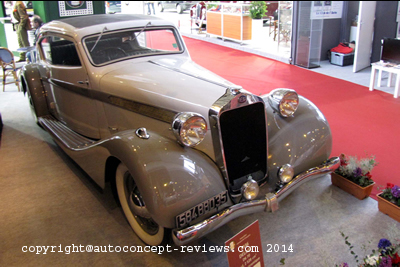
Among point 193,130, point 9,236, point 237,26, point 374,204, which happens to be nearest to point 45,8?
point 237,26

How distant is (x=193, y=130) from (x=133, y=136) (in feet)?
1.42

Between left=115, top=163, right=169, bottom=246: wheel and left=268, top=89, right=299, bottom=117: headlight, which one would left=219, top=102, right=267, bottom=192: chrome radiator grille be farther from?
left=115, top=163, right=169, bottom=246: wheel

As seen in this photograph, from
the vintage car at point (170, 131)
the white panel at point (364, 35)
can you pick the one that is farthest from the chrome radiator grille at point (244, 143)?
the white panel at point (364, 35)

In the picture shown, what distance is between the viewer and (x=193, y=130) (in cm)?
226

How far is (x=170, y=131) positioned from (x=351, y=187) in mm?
1706

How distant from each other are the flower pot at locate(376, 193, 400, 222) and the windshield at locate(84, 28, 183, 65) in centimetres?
252

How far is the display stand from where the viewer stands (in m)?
10.4

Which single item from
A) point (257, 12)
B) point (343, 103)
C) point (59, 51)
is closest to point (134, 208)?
point (59, 51)

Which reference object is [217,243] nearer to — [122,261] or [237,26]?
[122,261]

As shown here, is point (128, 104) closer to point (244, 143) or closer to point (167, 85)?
point (167, 85)

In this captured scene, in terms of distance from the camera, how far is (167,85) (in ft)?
9.59

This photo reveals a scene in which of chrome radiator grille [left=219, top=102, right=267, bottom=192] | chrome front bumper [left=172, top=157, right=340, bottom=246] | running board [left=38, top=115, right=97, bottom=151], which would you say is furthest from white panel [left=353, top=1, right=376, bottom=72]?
running board [left=38, top=115, right=97, bottom=151]

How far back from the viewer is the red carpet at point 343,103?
3.80 metres

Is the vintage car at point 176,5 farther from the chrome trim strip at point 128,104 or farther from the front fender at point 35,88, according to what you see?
the chrome trim strip at point 128,104
